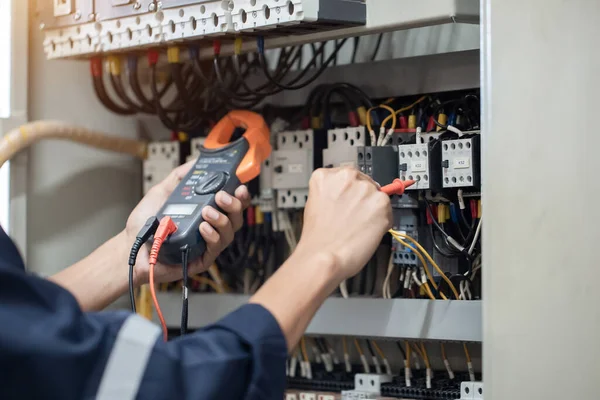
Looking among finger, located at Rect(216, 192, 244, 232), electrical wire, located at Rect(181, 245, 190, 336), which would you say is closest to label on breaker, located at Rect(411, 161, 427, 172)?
finger, located at Rect(216, 192, 244, 232)

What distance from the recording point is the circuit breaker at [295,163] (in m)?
1.76

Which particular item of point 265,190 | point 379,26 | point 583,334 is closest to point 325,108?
point 265,190

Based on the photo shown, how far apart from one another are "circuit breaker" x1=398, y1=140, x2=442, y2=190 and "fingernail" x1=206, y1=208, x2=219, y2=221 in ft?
1.17

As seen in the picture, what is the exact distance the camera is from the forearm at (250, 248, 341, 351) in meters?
1.02

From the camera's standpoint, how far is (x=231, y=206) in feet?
5.07

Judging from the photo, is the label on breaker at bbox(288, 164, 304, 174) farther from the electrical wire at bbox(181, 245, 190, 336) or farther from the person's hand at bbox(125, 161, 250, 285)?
the electrical wire at bbox(181, 245, 190, 336)

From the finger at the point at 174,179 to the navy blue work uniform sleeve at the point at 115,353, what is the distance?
0.71 m

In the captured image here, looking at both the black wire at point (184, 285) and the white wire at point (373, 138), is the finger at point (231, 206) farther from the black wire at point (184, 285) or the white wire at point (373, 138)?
the white wire at point (373, 138)

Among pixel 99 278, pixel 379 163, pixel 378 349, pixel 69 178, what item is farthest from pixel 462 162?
pixel 69 178

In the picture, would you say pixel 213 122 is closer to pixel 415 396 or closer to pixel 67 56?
pixel 67 56

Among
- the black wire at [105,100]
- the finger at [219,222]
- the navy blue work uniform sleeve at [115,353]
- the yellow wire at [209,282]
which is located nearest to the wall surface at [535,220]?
the navy blue work uniform sleeve at [115,353]

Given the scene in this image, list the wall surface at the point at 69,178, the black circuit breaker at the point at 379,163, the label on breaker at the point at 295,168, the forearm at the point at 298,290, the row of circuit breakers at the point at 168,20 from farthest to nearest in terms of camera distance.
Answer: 1. the wall surface at the point at 69,178
2. the label on breaker at the point at 295,168
3. the black circuit breaker at the point at 379,163
4. the row of circuit breakers at the point at 168,20
5. the forearm at the point at 298,290

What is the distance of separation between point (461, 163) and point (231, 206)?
0.42 m

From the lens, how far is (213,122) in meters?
1.96
